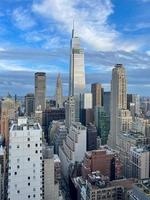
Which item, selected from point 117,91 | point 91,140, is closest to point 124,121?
point 117,91

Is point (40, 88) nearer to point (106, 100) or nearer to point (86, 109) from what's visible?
point (86, 109)

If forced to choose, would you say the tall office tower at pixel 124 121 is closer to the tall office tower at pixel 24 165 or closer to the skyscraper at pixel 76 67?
the skyscraper at pixel 76 67

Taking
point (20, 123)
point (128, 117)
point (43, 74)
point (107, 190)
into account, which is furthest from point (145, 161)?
point (43, 74)

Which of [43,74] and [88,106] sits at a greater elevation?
[43,74]

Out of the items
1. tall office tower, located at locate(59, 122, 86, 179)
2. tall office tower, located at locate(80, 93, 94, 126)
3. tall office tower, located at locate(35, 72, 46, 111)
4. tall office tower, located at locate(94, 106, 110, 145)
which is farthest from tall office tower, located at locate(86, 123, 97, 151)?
tall office tower, located at locate(35, 72, 46, 111)

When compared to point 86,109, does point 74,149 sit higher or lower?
lower

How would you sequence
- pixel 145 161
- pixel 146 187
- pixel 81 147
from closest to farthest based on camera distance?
pixel 146 187 → pixel 145 161 → pixel 81 147

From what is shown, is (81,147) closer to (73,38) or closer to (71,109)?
(71,109)

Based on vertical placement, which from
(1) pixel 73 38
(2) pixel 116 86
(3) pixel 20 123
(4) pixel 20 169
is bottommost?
(4) pixel 20 169
